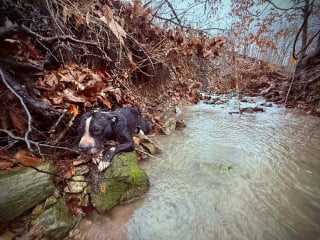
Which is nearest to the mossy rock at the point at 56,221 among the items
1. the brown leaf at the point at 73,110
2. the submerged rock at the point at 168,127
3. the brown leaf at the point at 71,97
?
the brown leaf at the point at 73,110

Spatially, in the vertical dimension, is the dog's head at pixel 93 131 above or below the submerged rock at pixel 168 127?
above

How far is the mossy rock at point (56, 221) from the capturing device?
4.56 ft

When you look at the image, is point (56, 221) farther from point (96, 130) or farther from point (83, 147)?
point (96, 130)

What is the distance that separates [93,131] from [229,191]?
1533 millimetres

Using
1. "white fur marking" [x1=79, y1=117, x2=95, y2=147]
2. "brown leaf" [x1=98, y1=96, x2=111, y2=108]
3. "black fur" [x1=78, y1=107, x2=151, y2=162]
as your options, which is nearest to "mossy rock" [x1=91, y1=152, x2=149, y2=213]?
"black fur" [x1=78, y1=107, x2=151, y2=162]

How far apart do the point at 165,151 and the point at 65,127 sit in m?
1.34

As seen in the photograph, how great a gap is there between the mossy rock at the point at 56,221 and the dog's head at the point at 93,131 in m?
0.56

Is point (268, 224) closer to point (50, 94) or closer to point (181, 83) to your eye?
point (50, 94)

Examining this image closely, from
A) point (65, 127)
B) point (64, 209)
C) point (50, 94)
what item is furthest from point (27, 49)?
point (64, 209)

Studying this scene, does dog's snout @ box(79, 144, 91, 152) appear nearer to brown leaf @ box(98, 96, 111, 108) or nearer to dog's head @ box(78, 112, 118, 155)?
dog's head @ box(78, 112, 118, 155)

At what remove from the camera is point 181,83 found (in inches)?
246

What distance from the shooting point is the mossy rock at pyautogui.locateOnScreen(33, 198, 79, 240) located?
1389mm

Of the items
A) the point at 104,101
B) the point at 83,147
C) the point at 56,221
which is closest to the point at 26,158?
the point at 83,147

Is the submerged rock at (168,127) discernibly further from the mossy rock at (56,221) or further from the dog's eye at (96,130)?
the mossy rock at (56,221)
